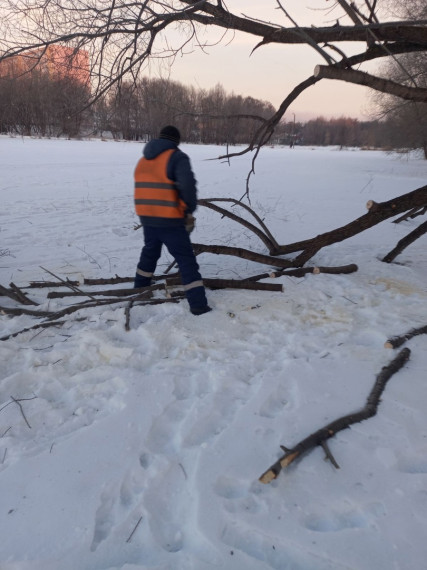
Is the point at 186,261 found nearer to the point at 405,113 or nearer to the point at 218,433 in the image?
the point at 218,433

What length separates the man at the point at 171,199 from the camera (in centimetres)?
361

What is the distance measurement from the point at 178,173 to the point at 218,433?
7.69 ft

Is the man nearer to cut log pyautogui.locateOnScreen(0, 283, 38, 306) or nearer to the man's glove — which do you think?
the man's glove

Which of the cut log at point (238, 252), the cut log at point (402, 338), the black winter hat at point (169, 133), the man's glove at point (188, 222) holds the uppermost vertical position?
the black winter hat at point (169, 133)

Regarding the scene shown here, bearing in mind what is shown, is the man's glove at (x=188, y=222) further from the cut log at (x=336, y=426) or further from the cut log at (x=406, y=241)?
the cut log at (x=406, y=241)

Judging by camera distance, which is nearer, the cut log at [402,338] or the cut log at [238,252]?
the cut log at [402,338]

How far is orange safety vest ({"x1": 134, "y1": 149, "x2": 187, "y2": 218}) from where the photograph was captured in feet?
12.0

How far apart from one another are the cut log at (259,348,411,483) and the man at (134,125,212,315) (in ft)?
5.66

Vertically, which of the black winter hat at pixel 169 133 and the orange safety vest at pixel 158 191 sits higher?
the black winter hat at pixel 169 133

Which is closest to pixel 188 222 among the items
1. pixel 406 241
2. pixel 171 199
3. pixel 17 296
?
pixel 171 199

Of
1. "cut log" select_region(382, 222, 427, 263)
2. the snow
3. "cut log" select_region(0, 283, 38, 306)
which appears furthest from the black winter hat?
"cut log" select_region(382, 222, 427, 263)

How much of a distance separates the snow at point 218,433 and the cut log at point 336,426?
0.05 metres

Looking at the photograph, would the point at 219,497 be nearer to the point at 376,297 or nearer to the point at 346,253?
the point at 376,297

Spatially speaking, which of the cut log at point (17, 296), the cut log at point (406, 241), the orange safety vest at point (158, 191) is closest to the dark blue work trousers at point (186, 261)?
the orange safety vest at point (158, 191)
